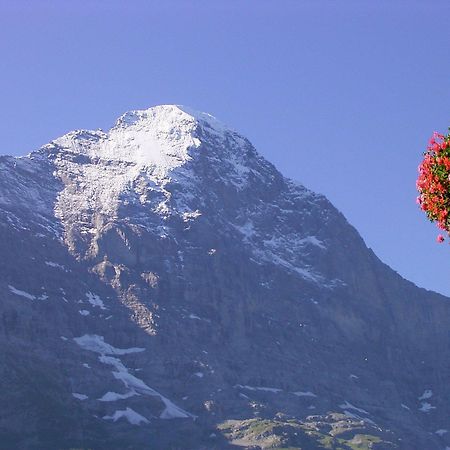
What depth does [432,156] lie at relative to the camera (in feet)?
112

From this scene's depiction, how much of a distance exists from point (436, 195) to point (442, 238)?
A: 192 centimetres

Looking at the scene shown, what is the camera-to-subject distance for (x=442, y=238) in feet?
116

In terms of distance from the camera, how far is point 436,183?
33.7m

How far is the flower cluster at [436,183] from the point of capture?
110 feet

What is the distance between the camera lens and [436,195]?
33875 millimetres

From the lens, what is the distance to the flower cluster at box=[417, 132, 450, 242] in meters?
33.5

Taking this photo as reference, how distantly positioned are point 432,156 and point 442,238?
8.99ft

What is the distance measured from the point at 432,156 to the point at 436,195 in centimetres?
121
